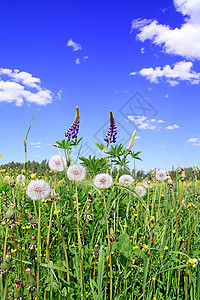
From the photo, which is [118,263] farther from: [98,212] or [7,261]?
[7,261]

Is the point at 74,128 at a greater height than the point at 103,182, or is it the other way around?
the point at 74,128

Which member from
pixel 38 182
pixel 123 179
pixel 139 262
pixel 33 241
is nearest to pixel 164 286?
pixel 139 262

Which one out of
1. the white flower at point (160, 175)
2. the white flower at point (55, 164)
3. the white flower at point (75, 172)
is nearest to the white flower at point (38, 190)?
the white flower at point (75, 172)

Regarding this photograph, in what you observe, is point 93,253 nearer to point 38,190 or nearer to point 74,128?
point 38,190

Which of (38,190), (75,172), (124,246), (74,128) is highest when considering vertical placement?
(74,128)

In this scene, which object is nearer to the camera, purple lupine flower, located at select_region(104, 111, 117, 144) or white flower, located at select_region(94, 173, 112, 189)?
white flower, located at select_region(94, 173, 112, 189)

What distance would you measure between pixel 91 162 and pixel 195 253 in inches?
48.3

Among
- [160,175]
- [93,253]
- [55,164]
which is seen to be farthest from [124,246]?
[160,175]

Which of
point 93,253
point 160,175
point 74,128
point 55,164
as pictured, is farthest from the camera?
point 74,128

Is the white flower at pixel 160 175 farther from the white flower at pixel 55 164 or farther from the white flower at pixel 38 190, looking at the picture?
the white flower at pixel 38 190

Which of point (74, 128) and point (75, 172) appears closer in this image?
point (75, 172)

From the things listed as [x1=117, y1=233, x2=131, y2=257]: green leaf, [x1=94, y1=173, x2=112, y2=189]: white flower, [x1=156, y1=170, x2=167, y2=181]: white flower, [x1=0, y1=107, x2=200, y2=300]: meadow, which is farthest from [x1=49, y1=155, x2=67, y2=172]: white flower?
[x1=156, y1=170, x2=167, y2=181]: white flower

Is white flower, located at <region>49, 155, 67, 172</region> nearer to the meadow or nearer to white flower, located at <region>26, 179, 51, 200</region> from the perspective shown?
the meadow

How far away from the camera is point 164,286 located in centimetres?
194
